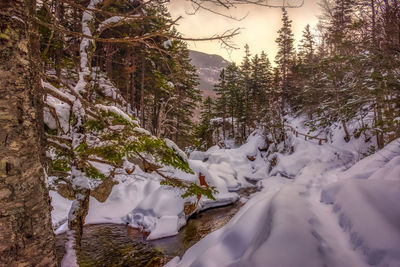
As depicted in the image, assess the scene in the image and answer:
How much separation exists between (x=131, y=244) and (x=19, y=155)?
793cm

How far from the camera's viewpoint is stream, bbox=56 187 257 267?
21.4 ft

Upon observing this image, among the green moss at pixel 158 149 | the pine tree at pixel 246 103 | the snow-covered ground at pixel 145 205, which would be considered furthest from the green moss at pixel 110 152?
the pine tree at pixel 246 103

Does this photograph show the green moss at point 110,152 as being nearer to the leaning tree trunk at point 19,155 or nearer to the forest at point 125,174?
the forest at point 125,174

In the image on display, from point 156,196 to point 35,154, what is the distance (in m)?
9.61

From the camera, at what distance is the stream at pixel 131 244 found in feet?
21.4

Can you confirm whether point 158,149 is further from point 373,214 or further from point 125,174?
point 373,214

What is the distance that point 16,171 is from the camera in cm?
113

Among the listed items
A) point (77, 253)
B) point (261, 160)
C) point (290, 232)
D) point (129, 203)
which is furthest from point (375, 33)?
point (261, 160)

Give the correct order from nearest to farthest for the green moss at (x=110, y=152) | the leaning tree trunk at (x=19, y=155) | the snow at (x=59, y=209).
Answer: the leaning tree trunk at (x=19, y=155)
the green moss at (x=110, y=152)
the snow at (x=59, y=209)

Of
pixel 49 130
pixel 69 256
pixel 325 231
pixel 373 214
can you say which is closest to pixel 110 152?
pixel 49 130

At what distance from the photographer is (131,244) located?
7695 mm

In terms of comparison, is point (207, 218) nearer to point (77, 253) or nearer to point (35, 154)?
point (77, 253)

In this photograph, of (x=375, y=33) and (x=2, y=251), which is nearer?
(x=2, y=251)

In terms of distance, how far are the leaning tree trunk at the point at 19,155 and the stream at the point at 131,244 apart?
582 cm
